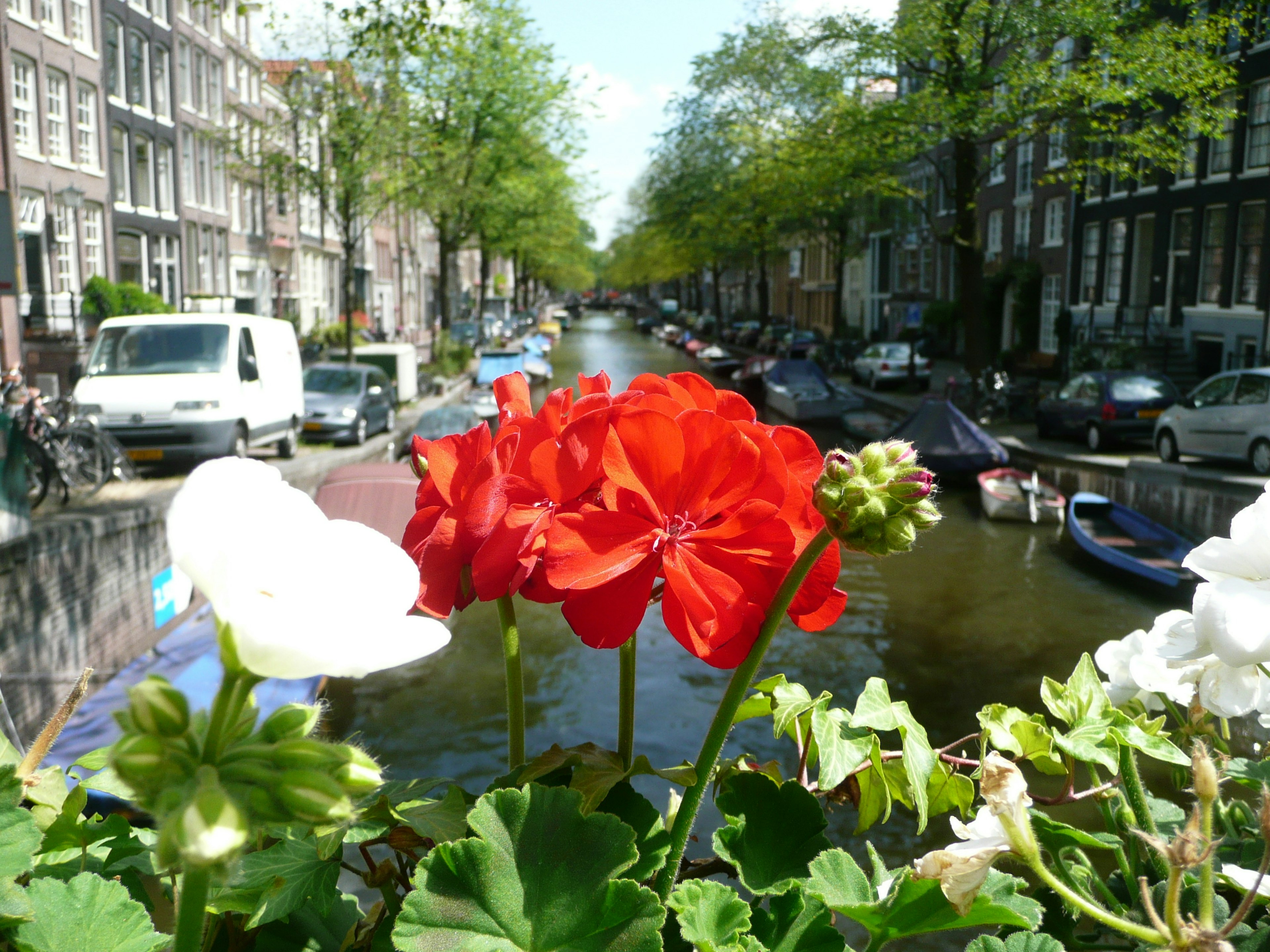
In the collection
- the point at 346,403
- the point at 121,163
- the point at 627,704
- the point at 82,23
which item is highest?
the point at 82,23

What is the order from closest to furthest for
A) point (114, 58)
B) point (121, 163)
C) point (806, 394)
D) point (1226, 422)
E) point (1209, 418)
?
point (1226, 422)
point (1209, 418)
point (114, 58)
point (806, 394)
point (121, 163)

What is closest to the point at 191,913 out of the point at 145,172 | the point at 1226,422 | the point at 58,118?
the point at 1226,422

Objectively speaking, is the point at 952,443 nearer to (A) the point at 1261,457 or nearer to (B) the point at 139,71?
(A) the point at 1261,457

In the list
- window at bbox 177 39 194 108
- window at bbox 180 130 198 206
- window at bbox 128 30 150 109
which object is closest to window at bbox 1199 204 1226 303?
window at bbox 128 30 150 109

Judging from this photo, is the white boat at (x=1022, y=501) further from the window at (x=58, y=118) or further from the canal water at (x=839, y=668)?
the window at (x=58, y=118)

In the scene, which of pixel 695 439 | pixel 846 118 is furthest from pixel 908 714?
pixel 846 118

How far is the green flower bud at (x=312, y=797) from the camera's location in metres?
0.59

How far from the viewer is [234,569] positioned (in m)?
0.61

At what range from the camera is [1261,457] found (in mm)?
16672

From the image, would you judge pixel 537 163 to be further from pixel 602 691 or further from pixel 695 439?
pixel 695 439

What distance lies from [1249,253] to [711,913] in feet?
94.0

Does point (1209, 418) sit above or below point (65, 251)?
below

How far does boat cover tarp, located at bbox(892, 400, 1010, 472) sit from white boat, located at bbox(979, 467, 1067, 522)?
135cm

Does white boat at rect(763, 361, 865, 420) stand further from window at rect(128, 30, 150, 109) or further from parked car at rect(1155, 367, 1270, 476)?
window at rect(128, 30, 150, 109)
